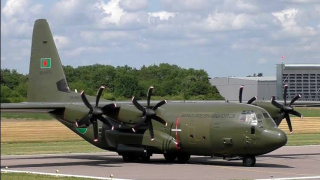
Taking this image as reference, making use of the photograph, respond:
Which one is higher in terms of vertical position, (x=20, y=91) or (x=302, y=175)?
(x=20, y=91)

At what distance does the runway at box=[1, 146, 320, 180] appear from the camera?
27.3m

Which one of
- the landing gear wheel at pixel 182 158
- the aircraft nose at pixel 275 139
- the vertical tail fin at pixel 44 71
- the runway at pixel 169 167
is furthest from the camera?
the vertical tail fin at pixel 44 71

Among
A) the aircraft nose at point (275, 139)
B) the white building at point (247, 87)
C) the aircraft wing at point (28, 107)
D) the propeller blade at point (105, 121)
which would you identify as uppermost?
the white building at point (247, 87)

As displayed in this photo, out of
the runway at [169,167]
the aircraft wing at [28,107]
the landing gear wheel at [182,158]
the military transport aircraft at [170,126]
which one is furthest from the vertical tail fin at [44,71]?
the landing gear wheel at [182,158]

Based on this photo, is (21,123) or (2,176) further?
(21,123)

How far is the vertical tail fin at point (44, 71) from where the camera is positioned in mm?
36562

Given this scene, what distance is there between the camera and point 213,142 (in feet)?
104

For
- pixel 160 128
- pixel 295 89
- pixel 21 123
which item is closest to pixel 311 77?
pixel 295 89

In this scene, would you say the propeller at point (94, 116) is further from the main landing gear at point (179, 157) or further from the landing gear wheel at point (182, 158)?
the landing gear wheel at point (182, 158)

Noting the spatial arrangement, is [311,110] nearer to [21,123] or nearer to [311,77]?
[311,77]

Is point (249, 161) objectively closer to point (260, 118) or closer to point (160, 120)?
point (260, 118)

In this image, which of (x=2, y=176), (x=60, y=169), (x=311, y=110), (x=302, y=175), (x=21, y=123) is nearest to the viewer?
(x=2, y=176)

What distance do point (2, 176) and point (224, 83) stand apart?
6342cm

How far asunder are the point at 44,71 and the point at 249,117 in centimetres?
1214
